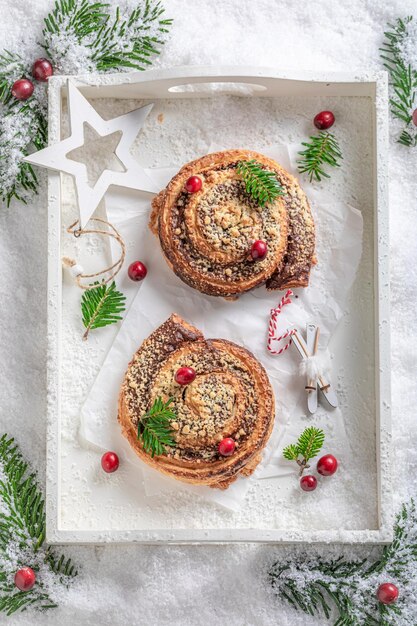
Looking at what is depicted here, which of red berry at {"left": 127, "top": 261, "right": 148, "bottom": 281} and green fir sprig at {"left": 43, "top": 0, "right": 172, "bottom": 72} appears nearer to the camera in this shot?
red berry at {"left": 127, "top": 261, "right": 148, "bottom": 281}

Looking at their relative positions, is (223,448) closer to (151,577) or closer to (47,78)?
(151,577)

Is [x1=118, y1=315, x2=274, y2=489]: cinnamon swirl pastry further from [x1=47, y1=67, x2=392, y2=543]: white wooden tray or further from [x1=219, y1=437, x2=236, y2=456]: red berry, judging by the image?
[x1=47, y1=67, x2=392, y2=543]: white wooden tray

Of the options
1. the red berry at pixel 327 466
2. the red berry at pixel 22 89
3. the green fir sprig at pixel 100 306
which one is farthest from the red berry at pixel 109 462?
the red berry at pixel 22 89

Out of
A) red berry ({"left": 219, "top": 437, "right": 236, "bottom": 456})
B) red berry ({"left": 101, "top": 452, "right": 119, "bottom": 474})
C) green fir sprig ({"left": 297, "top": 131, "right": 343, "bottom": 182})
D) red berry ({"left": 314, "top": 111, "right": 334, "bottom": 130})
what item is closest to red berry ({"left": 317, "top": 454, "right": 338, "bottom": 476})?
red berry ({"left": 219, "top": 437, "right": 236, "bottom": 456})

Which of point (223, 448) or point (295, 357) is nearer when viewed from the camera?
point (223, 448)

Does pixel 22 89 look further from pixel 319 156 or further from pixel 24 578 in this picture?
pixel 24 578

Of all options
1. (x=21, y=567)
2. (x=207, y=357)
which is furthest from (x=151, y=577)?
(x=207, y=357)
